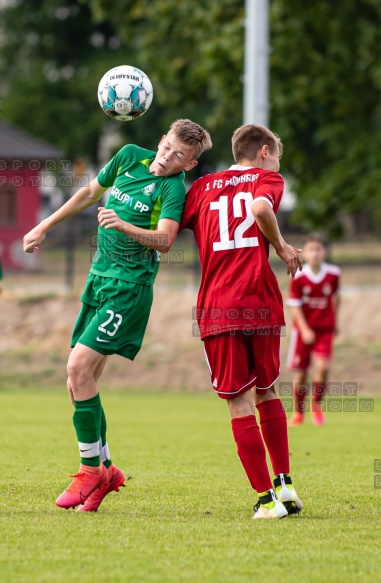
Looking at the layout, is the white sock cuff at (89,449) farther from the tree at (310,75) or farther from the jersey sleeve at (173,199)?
the tree at (310,75)

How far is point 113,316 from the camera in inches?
249

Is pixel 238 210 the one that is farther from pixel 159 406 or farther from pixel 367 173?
pixel 367 173

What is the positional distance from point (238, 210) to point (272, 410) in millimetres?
1207

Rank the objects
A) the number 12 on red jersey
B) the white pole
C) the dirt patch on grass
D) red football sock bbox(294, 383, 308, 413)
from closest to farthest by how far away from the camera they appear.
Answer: the number 12 on red jersey → red football sock bbox(294, 383, 308, 413) → the white pole → the dirt patch on grass

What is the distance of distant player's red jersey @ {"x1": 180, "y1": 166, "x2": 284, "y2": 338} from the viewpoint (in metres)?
6.18

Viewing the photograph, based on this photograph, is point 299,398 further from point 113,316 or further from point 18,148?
point 18,148

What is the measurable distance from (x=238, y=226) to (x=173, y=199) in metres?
0.43

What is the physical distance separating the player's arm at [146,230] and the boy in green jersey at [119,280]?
0.01m

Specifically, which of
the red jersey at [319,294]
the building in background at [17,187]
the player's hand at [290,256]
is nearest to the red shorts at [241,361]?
the player's hand at [290,256]

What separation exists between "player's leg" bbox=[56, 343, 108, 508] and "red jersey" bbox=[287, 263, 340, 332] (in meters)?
7.47

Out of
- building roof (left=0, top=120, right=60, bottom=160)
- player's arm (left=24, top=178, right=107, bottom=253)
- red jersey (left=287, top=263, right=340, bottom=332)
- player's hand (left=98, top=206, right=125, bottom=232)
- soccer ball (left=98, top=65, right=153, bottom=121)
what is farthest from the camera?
building roof (left=0, top=120, right=60, bottom=160)

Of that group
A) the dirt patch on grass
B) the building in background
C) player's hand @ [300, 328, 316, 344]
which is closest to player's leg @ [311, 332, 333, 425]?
player's hand @ [300, 328, 316, 344]

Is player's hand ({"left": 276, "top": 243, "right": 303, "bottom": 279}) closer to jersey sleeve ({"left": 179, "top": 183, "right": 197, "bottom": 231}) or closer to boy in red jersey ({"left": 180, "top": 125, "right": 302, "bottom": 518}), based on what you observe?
boy in red jersey ({"left": 180, "top": 125, "right": 302, "bottom": 518})

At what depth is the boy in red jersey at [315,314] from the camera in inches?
529
